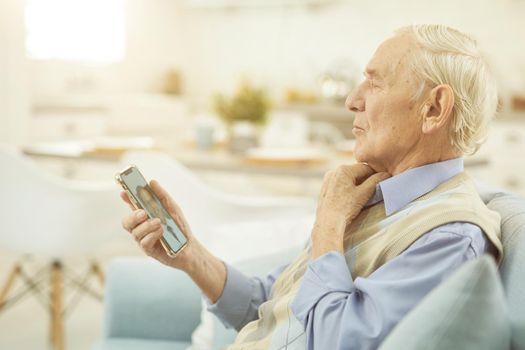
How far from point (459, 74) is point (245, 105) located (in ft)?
7.25

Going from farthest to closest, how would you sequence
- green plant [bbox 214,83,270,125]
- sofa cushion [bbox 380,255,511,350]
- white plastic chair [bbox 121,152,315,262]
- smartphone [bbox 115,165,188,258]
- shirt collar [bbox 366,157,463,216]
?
1. green plant [bbox 214,83,270,125]
2. white plastic chair [bbox 121,152,315,262]
3. smartphone [bbox 115,165,188,258]
4. shirt collar [bbox 366,157,463,216]
5. sofa cushion [bbox 380,255,511,350]

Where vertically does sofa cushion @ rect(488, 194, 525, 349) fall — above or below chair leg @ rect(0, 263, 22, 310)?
above

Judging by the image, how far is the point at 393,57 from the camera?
131 centimetres

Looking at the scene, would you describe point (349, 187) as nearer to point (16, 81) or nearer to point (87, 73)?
point (16, 81)

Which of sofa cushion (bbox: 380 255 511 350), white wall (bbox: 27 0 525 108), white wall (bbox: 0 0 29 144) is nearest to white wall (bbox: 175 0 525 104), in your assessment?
white wall (bbox: 27 0 525 108)

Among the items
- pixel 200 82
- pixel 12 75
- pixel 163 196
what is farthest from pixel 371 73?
pixel 200 82

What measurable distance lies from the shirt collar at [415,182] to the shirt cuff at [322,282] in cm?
15

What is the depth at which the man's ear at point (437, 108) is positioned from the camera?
4.08 feet

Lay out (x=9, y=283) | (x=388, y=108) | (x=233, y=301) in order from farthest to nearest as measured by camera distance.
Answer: (x=9, y=283)
(x=233, y=301)
(x=388, y=108)

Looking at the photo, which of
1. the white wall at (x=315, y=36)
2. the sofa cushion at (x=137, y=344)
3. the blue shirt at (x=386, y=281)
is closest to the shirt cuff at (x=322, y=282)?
the blue shirt at (x=386, y=281)

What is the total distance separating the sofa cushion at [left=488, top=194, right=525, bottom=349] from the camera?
1.04 m

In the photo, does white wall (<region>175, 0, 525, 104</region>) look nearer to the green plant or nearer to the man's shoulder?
the green plant

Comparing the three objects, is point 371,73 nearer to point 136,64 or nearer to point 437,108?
point 437,108

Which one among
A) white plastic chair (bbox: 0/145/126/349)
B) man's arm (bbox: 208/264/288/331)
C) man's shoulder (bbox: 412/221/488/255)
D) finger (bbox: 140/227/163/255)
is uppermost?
man's shoulder (bbox: 412/221/488/255)
